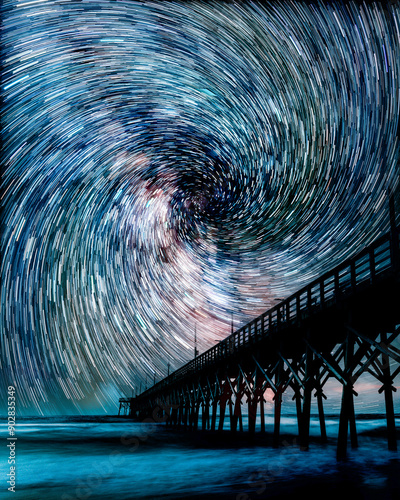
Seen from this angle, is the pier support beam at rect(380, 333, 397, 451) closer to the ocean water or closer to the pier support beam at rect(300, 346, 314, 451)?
the ocean water

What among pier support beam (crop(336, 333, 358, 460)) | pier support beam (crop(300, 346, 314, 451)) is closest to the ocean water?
pier support beam (crop(336, 333, 358, 460))

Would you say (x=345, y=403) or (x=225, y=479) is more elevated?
(x=345, y=403)

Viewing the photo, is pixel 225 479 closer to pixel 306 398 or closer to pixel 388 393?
pixel 306 398

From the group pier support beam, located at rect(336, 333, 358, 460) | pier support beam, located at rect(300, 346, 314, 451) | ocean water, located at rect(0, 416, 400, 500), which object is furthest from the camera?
pier support beam, located at rect(300, 346, 314, 451)

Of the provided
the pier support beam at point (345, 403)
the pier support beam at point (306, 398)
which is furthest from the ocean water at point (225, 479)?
the pier support beam at point (306, 398)

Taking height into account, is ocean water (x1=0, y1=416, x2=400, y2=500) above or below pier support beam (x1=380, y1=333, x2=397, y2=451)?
below

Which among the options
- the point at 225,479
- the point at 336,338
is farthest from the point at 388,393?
the point at 225,479

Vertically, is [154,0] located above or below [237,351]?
above

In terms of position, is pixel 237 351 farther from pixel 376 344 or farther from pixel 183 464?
pixel 376 344

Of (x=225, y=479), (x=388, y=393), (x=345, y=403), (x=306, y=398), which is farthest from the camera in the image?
(x=388, y=393)

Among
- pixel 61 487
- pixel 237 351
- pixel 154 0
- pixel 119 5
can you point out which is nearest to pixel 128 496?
pixel 61 487

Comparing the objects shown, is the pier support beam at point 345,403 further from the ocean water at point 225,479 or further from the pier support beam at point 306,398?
the pier support beam at point 306,398
